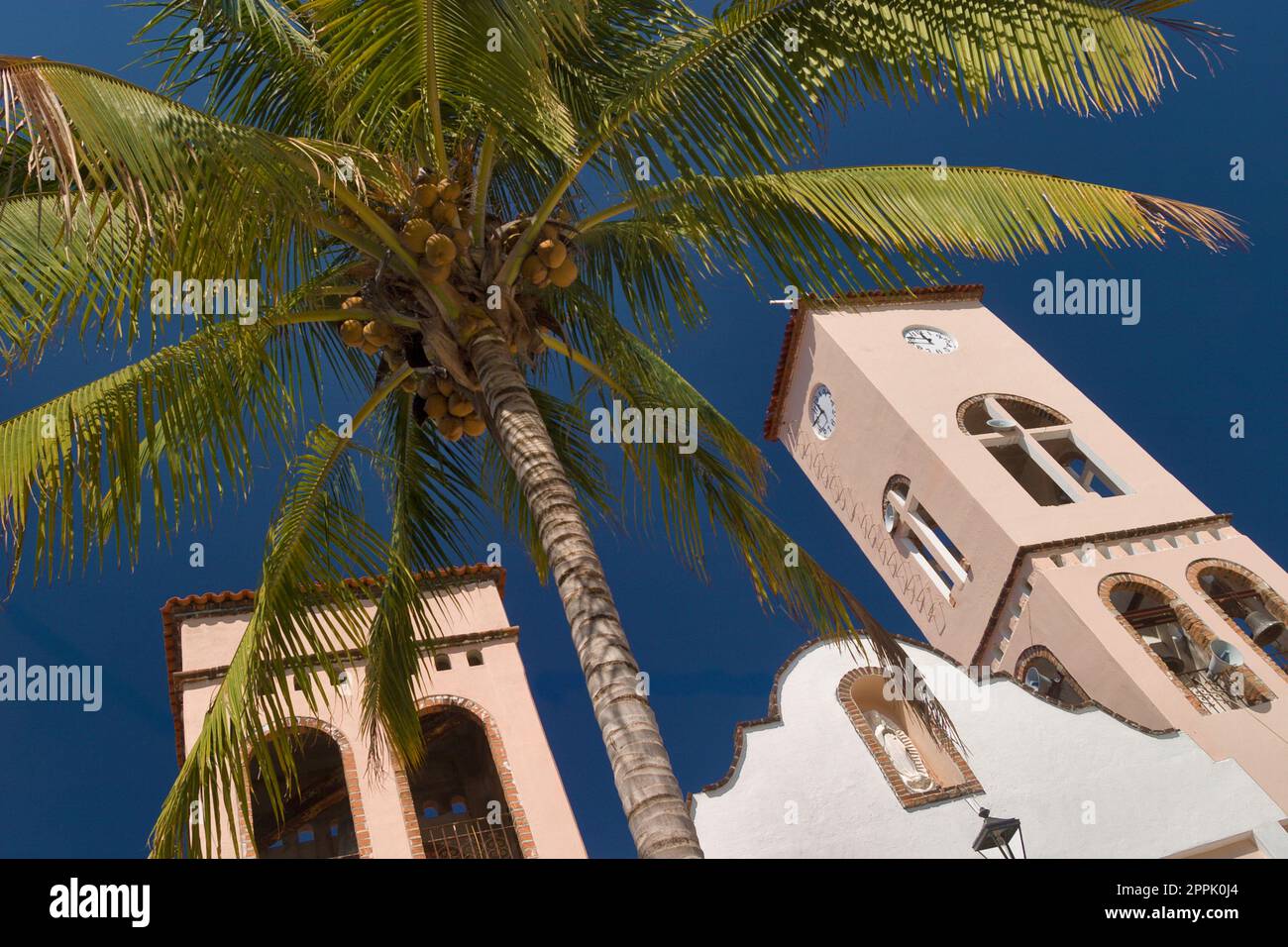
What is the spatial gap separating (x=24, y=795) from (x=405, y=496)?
1876cm

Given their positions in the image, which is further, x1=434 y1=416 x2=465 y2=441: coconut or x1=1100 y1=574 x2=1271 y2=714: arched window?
x1=1100 y1=574 x2=1271 y2=714: arched window

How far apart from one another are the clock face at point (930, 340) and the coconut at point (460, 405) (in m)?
18.0

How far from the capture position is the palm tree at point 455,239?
6.04 m

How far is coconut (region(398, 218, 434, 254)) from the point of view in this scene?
24.4 feet

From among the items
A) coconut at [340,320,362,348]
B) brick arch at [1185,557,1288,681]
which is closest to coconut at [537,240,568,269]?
coconut at [340,320,362,348]

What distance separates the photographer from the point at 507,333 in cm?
793

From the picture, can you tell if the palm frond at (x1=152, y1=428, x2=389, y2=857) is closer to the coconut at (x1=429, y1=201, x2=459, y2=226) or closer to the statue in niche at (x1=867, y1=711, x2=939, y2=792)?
the coconut at (x1=429, y1=201, x2=459, y2=226)

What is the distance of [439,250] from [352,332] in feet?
3.50

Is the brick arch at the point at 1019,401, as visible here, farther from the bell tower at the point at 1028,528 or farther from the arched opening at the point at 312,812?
the arched opening at the point at 312,812

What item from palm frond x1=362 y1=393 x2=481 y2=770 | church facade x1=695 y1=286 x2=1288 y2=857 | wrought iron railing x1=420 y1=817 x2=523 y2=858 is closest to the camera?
palm frond x1=362 y1=393 x2=481 y2=770

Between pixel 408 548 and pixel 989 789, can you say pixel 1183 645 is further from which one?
pixel 408 548

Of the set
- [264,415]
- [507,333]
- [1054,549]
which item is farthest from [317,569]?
[1054,549]

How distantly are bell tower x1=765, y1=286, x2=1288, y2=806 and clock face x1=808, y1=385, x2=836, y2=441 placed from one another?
0.07 m
